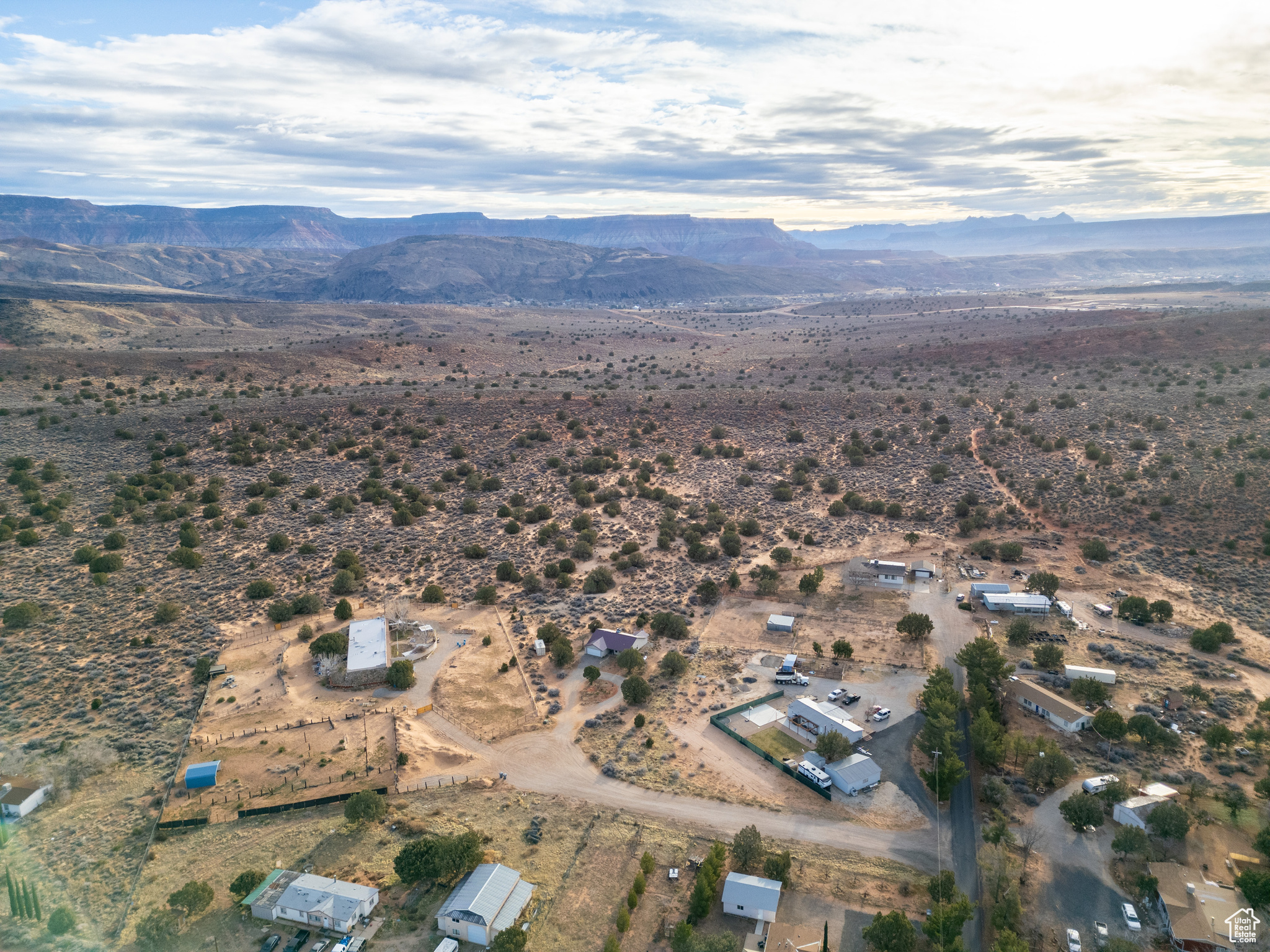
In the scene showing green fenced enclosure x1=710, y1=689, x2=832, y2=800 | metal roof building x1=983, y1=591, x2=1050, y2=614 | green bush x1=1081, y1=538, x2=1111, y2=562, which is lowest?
green fenced enclosure x1=710, y1=689, x2=832, y2=800

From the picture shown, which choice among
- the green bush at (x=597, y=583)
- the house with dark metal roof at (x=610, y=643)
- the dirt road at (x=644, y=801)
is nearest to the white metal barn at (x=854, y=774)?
the dirt road at (x=644, y=801)

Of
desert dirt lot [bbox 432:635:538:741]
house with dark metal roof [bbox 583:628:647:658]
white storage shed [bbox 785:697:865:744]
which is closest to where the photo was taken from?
white storage shed [bbox 785:697:865:744]

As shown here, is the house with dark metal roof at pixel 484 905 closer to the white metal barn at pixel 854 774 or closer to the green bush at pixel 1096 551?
the white metal barn at pixel 854 774

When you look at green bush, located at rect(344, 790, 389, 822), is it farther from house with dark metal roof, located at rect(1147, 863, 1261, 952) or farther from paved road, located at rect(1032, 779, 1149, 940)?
house with dark metal roof, located at rect(1147, 863, 1261, 952)

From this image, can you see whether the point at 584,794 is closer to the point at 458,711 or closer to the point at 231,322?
the point at 458,711

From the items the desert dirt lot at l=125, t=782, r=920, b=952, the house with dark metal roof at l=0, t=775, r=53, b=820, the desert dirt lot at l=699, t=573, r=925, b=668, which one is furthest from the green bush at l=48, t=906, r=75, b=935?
the desert dirt lot at l=699, t=573, r=925, b=668

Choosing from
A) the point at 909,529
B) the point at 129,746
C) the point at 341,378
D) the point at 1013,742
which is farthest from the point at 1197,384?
the point at 341,378
